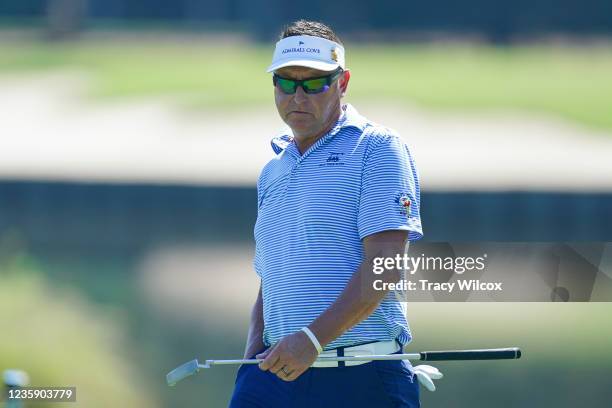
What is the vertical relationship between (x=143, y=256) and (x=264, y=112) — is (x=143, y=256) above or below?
below

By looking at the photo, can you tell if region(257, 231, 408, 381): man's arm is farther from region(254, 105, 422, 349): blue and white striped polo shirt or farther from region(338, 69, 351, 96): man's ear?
region(338, 69, 351, 96): man's ear

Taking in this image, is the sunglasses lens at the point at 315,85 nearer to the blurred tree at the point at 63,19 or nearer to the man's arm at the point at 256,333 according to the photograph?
the man's arm at the point at 256,333

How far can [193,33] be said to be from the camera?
59.1ft

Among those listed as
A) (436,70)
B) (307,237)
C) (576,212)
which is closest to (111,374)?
(307,237)

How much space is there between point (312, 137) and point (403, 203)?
282 mm

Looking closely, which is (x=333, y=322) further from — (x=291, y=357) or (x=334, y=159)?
(x=334, y=159)

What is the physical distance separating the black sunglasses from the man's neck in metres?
0.07

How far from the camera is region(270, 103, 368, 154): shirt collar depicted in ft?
9.61

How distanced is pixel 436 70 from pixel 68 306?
39.1 feet

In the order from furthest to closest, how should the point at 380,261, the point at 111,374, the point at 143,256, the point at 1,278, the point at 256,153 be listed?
the point at 256,153
the point at 143,256
the point at 1,278
the point at 111,374
the point at 380,261

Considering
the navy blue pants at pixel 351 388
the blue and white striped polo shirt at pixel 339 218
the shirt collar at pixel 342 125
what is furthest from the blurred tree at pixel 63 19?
the navy blue pants at pixel 351 388

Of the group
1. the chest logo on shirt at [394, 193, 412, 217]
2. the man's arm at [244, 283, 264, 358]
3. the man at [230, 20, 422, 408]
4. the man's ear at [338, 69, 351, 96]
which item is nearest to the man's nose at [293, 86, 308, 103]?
the man at [230, 20, 422, 408]

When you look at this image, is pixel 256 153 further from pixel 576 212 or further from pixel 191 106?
pixel 576 212

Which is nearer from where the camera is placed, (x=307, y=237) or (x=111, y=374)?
(x=307, y=237)
